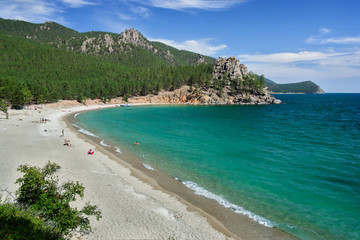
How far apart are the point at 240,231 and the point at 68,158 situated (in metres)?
26.8

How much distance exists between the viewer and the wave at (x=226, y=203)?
1747 cm

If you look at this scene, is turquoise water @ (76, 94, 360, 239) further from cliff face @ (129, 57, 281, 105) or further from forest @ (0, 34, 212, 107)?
cliff face @ (129, 57, 281, 105)

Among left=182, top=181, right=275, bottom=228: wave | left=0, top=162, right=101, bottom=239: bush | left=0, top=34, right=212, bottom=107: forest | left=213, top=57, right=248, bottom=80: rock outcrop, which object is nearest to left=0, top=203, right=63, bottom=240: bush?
left=0, top=162, right=101, bottom=239: bush

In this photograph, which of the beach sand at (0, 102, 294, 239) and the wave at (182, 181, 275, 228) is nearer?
the beach sand at (0, 102, 294, 239)

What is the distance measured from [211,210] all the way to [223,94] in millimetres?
156953

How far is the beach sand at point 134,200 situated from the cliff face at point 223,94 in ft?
405

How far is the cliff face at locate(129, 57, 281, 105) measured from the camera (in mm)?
160375

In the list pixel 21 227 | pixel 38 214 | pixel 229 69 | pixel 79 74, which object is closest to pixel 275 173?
pixel 38 214

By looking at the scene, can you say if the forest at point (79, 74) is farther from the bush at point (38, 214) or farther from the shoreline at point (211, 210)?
the bush at point (38, 214)

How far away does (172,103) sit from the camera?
523 ft

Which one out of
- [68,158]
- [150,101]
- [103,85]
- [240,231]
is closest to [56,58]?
[103,85]

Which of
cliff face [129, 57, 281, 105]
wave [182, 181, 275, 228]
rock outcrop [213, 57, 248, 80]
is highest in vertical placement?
rock outcrop [213, 57, 248, 80]

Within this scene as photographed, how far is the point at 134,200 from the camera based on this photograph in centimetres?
1959

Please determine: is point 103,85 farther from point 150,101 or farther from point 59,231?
point 59,231
